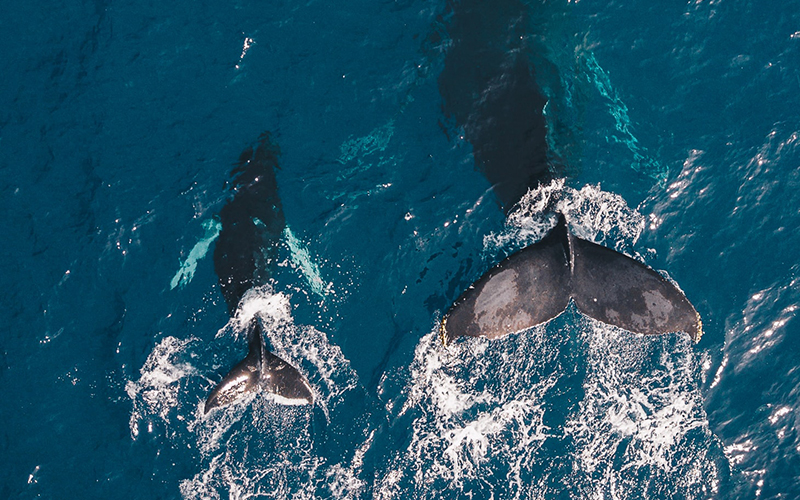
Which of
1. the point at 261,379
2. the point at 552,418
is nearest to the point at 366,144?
the point at 261,379

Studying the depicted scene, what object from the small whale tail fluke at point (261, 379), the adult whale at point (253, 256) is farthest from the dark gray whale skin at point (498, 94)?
the small whale tail fluke at point (261, 379)

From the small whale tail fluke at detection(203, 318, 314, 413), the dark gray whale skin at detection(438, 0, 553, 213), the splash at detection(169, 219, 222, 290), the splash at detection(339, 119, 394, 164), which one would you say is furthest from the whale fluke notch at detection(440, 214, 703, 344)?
the splash at detection(169, 219, 222, 290)

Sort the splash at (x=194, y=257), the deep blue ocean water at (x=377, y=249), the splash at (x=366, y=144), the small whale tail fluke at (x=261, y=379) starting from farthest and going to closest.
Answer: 1. the splash at (x=366, y=144)
2. the splash at (x=194, y=257)
3. the deep blue ocean water at (x=377, y=249)
4. the small whale tail fluke at (x=261, y=379)

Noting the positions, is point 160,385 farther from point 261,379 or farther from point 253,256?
point 253,256

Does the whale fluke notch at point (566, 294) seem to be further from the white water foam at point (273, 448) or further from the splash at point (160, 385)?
the splash at point (160, 385)

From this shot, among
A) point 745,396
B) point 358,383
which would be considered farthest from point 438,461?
point 745,396
